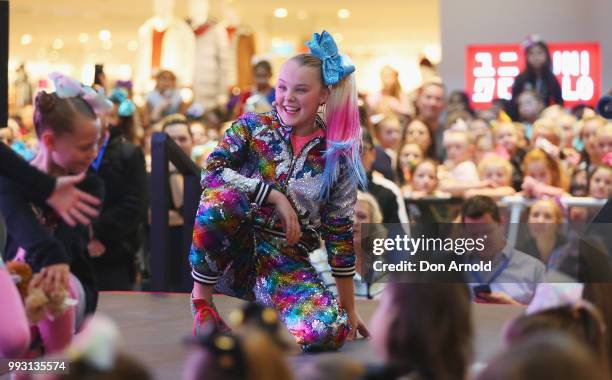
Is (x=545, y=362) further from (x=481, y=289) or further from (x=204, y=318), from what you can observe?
(x=481, y=289)

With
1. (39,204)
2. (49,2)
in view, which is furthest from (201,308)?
(49,2)

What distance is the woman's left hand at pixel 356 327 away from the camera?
4117 millimetres

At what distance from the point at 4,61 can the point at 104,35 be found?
14329 millimetres

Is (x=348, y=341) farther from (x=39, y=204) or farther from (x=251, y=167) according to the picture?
(x=39, y=204)

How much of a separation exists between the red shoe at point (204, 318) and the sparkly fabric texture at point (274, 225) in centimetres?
9

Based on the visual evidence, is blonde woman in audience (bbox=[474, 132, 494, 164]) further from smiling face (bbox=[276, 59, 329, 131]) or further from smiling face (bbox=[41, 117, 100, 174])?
smiling face (bbox=[41, 117, 100, 174])

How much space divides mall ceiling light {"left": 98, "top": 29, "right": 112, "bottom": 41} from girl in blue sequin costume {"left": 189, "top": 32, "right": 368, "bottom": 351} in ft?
46.4

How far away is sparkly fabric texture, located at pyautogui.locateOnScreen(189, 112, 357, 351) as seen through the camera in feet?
12.7

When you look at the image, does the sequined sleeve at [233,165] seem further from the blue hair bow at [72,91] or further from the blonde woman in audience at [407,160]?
the blonde woman in audience at [407,160]

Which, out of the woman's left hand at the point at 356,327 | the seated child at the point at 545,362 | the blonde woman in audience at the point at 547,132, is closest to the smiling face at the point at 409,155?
the blonde woman in audience at the point at 547,132

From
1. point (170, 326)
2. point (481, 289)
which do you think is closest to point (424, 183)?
point (481, 289)

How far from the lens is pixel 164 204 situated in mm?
5957

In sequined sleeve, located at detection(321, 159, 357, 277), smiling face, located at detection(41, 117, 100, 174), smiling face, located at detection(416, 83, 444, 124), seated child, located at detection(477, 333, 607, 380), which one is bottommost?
seated child, located at detection(477, 333, 607, 380)

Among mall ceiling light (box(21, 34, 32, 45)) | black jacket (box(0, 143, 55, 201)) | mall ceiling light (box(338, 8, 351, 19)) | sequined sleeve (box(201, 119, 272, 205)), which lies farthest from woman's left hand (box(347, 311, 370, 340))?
mall ceiling light (box(21, 34, 32, 45))
